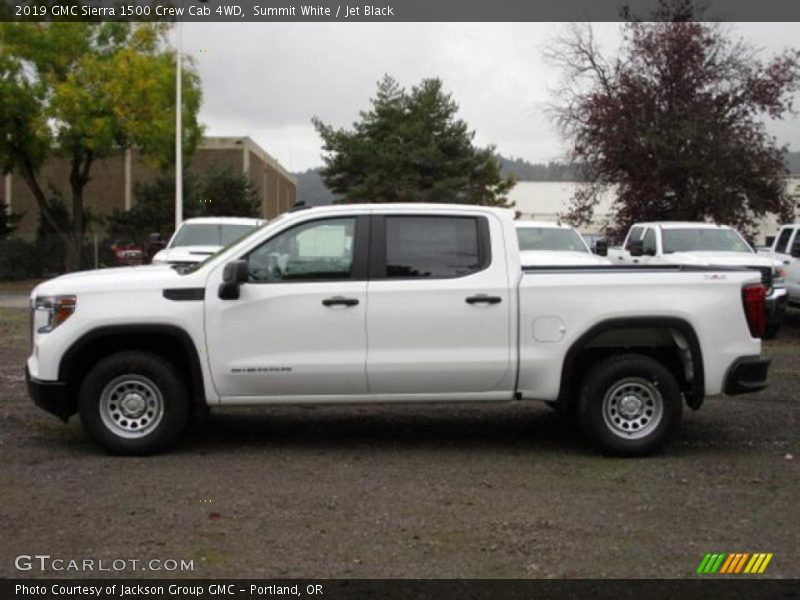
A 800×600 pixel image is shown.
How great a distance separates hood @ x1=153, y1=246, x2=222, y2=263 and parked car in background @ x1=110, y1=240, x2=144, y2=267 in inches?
479

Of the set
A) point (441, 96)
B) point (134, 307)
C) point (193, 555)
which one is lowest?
point (193, 555)

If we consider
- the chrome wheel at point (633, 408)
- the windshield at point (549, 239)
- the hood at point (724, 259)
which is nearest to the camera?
the chrome wheel at point (633, 408)

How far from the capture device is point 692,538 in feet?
18.6

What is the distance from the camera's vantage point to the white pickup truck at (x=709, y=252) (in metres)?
15.6

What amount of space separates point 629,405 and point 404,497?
6.78 feet

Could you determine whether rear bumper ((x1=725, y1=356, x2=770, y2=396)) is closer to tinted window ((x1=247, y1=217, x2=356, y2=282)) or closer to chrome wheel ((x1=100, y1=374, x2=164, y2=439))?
tinted window ((x1=247, y1=217, x2=356, y2=282))

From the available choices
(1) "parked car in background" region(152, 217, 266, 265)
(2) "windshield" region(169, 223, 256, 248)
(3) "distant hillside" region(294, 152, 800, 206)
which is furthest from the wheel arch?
(3) "distant hillside" region(294, 152, 800, 206)

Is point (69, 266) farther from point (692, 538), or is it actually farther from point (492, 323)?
point (692, 538)

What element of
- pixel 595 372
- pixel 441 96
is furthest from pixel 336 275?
pixel 441 96

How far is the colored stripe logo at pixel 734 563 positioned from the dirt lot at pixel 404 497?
6 cm

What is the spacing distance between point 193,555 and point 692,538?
266 cm

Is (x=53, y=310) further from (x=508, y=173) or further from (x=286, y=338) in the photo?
(x=508, y=173)

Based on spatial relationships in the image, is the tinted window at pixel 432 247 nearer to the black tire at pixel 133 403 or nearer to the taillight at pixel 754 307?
the black tire at pixel 133 403
